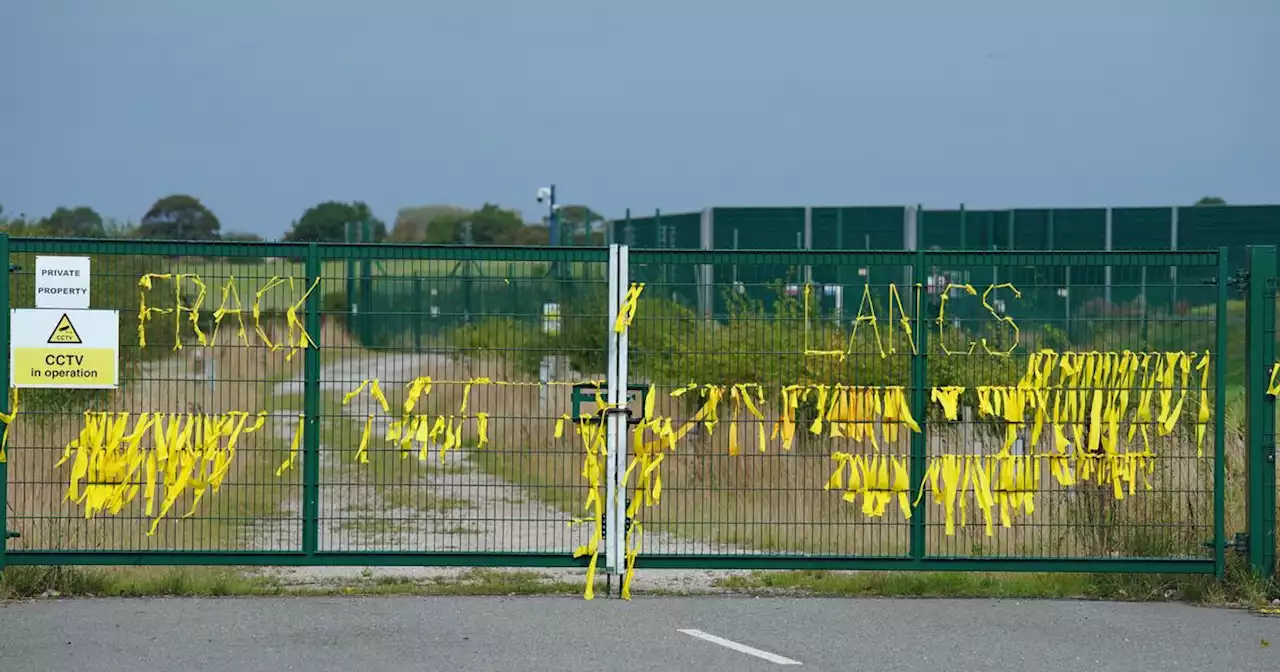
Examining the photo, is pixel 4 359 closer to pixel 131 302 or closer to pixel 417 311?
pixel 131 302

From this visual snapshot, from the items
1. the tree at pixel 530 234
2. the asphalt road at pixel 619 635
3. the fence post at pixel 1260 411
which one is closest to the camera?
the asphalt road at pixel 619 635

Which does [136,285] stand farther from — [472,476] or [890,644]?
[890,644]

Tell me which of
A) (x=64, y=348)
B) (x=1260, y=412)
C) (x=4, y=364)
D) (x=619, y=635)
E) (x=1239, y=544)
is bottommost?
(x=619, y=635)

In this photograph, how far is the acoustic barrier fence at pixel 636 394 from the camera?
34.2ft

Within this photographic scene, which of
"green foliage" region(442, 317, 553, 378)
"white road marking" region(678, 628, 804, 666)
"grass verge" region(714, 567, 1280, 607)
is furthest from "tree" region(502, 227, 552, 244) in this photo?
"white road marking" region(678, 628, 804, 666)

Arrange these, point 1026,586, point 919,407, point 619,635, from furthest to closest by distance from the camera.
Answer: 1. point 1026,586
2. point 919,407
3. point 619,635

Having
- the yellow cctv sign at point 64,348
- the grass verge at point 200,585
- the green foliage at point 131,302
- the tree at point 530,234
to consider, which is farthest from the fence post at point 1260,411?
the tree at point 530,234

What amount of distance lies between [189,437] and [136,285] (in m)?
1.05

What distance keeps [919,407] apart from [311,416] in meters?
3.87

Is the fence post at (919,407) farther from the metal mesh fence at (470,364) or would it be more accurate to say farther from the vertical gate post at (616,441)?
the metal mesh fence at (470,364)

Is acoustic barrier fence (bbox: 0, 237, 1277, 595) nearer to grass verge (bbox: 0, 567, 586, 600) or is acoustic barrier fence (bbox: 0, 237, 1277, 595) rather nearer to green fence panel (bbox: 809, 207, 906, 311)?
grass verge (bbox: 0, 567, 586, 600)

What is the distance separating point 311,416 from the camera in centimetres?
1040

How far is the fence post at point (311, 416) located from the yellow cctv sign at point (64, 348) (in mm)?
1227

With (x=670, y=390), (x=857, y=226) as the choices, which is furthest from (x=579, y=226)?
(x=670, y=390)
